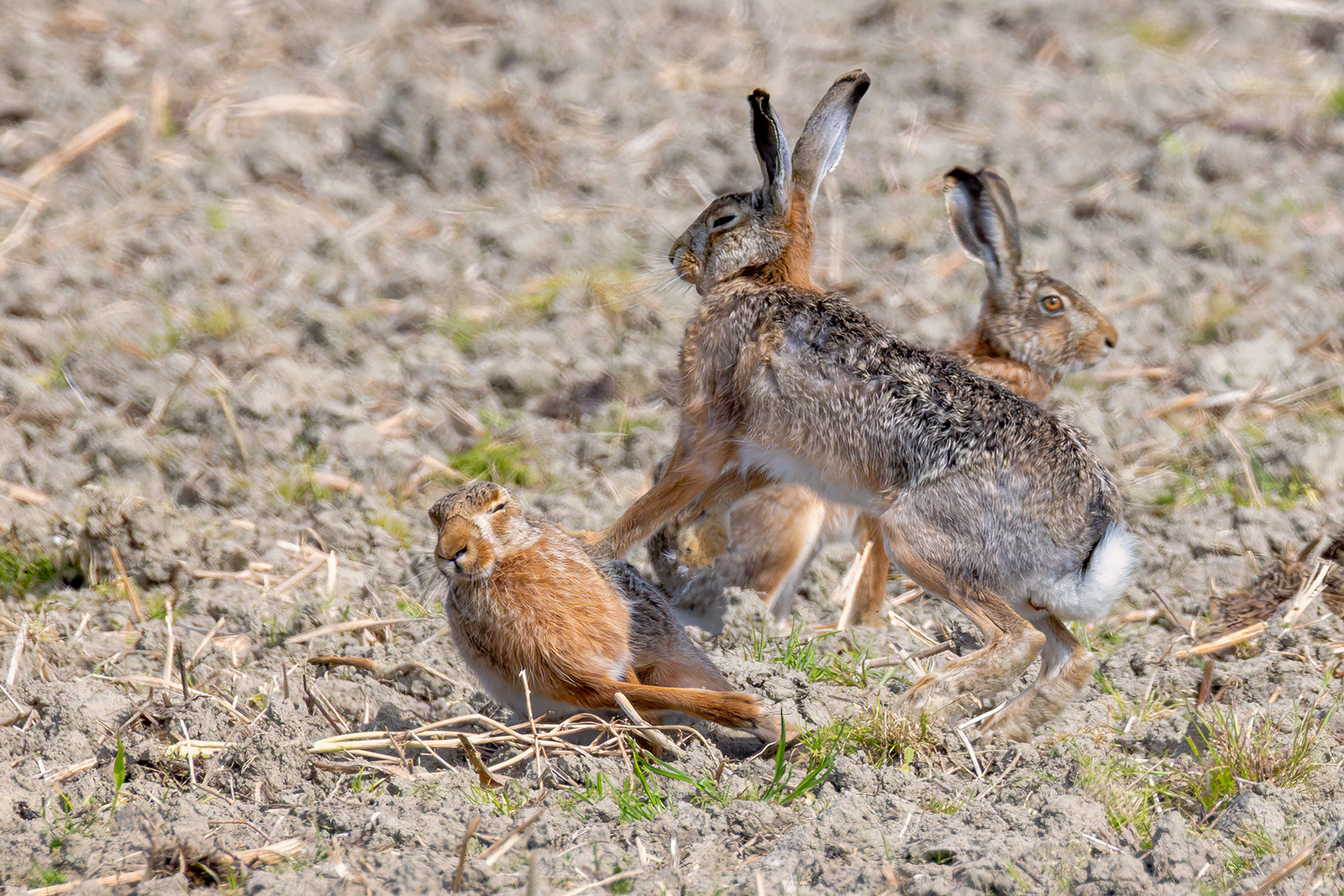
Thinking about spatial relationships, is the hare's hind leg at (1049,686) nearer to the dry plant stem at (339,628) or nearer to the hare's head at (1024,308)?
the hare's head at (1024,308)

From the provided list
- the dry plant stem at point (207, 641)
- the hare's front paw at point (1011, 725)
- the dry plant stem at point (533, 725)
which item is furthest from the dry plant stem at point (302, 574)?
the hare's front paw at point (1011, 725)

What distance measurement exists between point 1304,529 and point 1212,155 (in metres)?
3.90

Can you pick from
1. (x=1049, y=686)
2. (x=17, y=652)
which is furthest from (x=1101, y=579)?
(x=17, y=652)

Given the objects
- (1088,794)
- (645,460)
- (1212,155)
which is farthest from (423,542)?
(1212,155)

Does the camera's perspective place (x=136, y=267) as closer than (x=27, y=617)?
No

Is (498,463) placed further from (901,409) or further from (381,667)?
(901,409)

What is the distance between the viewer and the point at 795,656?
4844 millimetres

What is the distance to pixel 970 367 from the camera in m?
6.04

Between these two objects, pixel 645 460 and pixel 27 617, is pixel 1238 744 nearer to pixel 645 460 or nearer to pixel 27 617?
pixel 645 460

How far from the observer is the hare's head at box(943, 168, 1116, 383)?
21.1ft

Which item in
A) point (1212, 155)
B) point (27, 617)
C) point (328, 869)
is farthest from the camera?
point (1212, 155)

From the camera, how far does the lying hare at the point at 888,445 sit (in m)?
4.55

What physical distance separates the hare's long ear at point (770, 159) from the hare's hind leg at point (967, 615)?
58.2 inches

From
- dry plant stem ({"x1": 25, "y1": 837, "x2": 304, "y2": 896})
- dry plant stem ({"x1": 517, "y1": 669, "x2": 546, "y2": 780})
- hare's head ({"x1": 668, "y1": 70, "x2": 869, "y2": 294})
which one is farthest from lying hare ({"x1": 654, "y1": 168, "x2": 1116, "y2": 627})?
dry plant stem ({"x1": 25, "y1": 837, "x2": 304, "y2": 896})
